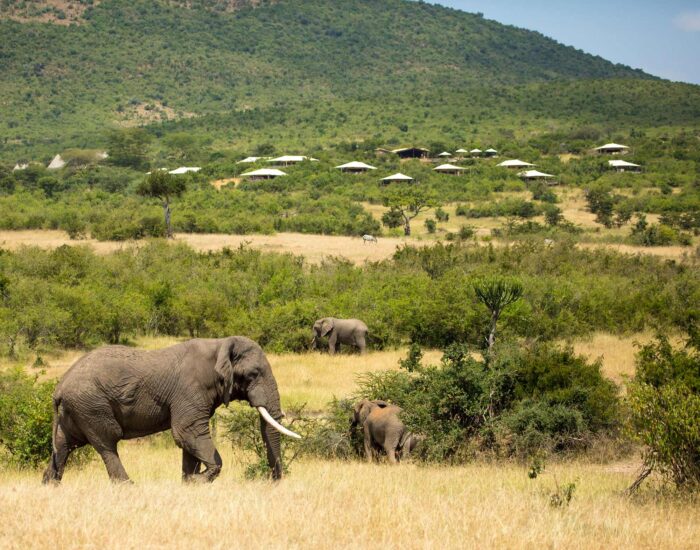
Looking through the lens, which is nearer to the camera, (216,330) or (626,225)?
(216,330)

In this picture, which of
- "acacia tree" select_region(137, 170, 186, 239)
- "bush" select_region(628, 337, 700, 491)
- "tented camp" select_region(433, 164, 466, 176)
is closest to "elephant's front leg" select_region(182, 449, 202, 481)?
"bush" select_region(628, 337, 700, 491)

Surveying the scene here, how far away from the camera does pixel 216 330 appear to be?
25828mm

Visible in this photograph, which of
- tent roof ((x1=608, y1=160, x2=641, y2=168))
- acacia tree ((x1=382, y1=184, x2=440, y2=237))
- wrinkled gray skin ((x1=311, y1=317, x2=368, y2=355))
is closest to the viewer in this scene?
wrinkled gray skin ((x1=311, y1=317, x2=368, y2=355))

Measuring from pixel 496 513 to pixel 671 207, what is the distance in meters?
50.9

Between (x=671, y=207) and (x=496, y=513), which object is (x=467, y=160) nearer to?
(x=671, y=207)

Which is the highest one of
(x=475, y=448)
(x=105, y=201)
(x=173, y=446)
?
(x=475, y=448)

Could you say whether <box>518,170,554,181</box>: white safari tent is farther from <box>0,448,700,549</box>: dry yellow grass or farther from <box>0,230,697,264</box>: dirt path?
<box>0,448,700,549</box>: dry yellow grass

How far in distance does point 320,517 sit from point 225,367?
227 cm

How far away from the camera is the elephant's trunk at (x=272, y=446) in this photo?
9.31 meters

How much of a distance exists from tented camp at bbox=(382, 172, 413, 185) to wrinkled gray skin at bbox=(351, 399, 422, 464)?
5583 centimetres

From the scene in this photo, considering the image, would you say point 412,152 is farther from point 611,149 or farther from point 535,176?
point 535,176

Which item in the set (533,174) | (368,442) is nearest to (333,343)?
(368,442)

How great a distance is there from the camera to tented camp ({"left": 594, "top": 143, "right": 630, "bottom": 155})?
3263 inches

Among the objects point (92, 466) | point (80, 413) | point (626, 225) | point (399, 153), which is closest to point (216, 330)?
point (92, 466)
